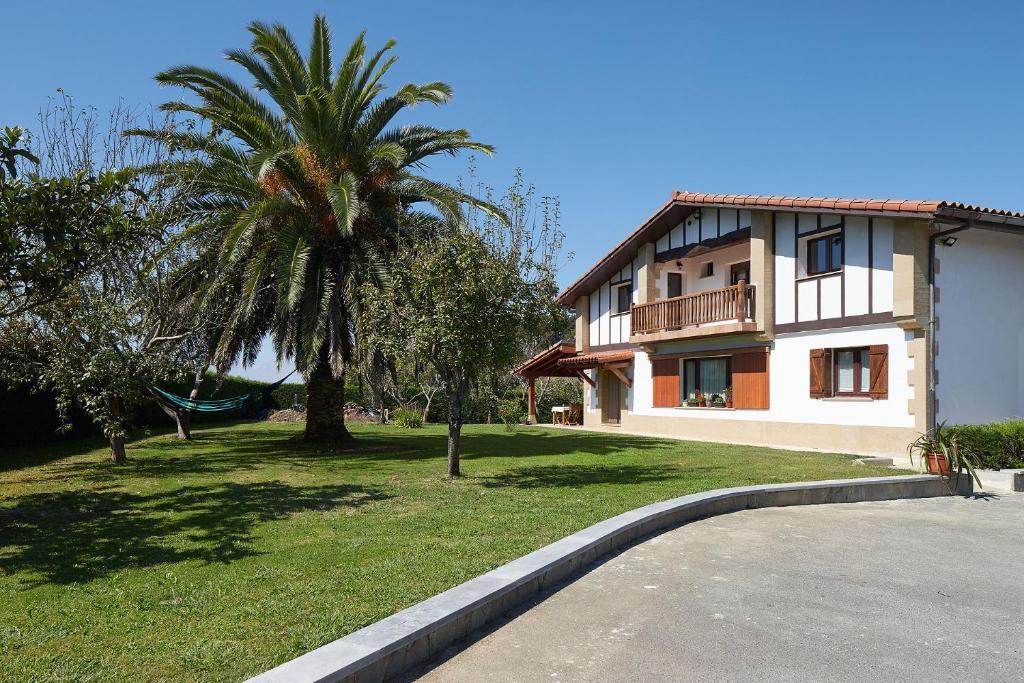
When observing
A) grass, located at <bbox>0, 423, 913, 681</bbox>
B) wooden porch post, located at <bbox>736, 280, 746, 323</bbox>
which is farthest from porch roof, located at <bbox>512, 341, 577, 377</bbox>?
grass, located at <bbox>0, 423, 913, 681</bbox>

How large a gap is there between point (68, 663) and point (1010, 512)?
11.2 m

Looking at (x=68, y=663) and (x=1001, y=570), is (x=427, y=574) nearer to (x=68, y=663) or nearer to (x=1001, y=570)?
(x=68, y=663)

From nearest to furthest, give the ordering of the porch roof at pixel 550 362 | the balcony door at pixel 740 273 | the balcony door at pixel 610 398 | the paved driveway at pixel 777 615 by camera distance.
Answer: the paved driveway at pixel 777 615 → the balcony door at pixel 740 273 → the balcony door at pixel 610 398 → the porch roof at pixel 550 362

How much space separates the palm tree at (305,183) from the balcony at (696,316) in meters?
8.00

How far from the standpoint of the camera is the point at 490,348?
11219 millimetres

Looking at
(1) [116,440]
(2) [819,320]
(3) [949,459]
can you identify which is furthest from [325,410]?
(3) [949,459]

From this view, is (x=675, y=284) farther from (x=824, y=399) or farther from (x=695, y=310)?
(x=824, y=399)

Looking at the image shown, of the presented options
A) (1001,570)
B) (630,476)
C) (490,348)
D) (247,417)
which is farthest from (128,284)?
(247,417)

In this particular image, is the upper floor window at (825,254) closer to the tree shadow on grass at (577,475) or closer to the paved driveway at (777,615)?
the tree shadow on grass at (577,475)

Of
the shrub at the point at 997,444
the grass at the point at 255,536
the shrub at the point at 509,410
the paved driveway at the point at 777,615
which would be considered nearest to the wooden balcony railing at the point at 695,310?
the grass at the point at 255,536

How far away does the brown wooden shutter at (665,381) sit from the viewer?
2369 centimetres

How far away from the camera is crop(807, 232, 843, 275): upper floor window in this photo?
60.3 feet

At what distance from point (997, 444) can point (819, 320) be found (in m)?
5.59

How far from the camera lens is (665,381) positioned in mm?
24047
